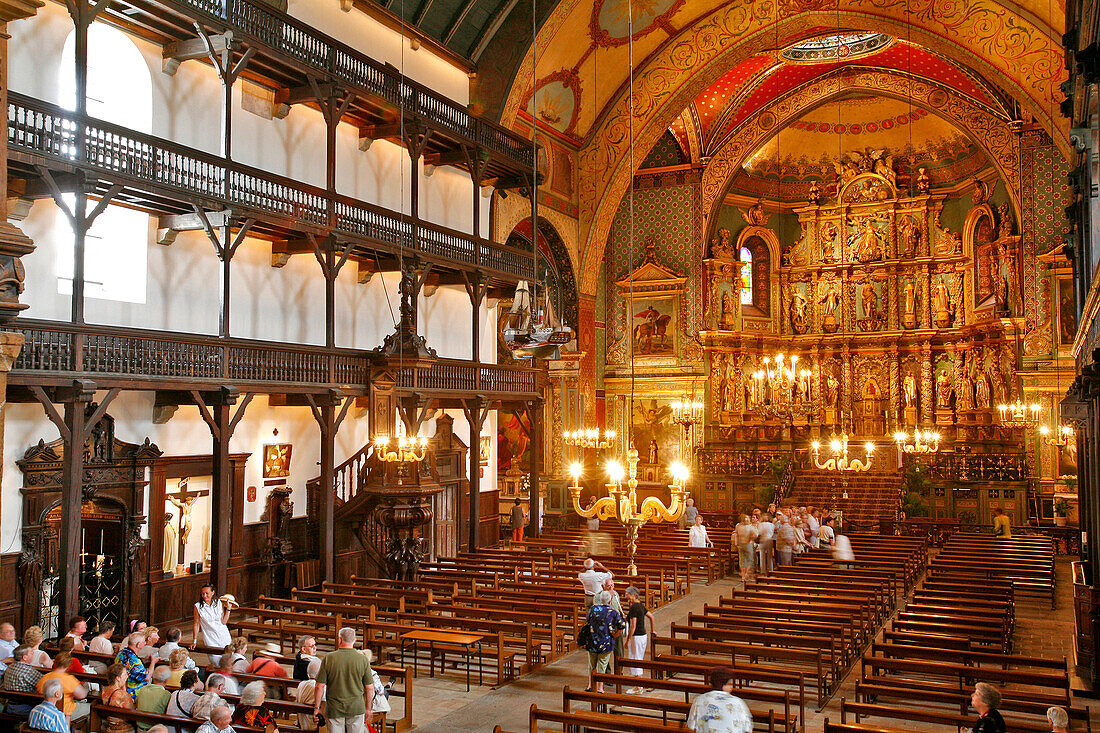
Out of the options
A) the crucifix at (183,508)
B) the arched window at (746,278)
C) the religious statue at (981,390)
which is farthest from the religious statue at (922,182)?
the crucifix at (183,508)

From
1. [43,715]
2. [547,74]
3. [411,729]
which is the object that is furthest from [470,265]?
[43,715]

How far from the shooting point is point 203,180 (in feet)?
49.0

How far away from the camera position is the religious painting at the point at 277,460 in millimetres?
18375

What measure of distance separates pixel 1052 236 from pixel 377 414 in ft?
65.3

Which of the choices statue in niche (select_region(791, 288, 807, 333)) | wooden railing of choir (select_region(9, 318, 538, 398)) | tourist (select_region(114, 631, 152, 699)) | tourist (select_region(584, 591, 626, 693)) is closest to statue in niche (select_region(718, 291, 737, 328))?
statue in niche (select_region(791, 288, 807, 333))

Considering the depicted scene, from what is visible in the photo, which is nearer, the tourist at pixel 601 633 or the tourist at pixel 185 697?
the tourist at pixel 185 697

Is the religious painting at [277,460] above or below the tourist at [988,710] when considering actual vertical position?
above

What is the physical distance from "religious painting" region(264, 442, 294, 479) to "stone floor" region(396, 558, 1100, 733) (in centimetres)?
817

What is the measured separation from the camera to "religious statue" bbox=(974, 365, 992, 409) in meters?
31.0

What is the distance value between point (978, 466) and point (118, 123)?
25.5 meters

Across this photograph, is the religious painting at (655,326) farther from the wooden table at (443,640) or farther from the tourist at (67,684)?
the tourist at (67,684)

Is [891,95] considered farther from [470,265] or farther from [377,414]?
[377,414]

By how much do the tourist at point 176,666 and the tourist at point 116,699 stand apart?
0.50 m

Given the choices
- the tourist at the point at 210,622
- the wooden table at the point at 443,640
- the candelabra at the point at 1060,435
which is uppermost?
the candelabra at the point at 1060,435
